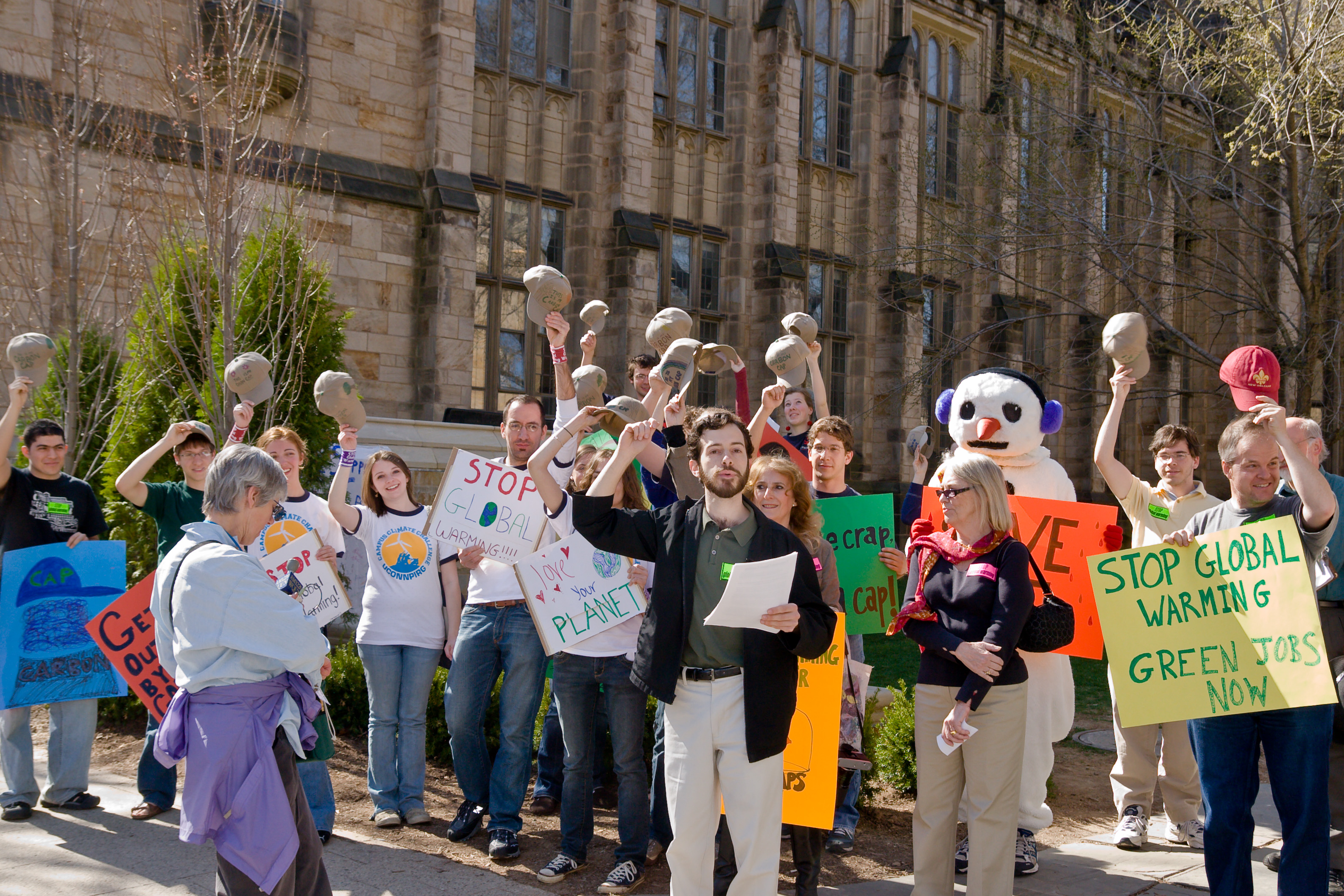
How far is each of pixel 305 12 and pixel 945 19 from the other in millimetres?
14059

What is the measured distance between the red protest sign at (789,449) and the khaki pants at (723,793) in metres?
2.05

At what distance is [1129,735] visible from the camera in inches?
219

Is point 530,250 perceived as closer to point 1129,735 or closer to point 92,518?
point 92,518

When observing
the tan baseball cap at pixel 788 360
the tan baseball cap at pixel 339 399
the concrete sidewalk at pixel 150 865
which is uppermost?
the tan baseball cap at pixel 788 360

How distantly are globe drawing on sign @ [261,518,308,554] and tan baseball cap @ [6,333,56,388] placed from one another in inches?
53.4

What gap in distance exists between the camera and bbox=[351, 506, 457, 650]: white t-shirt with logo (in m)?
5.41

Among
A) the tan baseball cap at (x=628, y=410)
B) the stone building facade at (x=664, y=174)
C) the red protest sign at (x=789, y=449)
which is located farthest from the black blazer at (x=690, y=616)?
the stone building facade at (x=664, y=174)

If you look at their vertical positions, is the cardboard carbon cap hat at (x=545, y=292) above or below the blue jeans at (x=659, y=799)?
above

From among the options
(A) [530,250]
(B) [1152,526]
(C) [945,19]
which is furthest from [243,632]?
(C) [945,19]

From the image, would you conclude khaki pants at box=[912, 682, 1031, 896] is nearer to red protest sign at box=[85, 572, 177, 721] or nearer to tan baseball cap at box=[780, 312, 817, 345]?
tan baseball cap at box=[780, 312, 817, 345]

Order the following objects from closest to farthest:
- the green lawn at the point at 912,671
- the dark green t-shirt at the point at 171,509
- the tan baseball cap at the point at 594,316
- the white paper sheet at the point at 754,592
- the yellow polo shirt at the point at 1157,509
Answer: the white paper sheet at the point at 754,592 < the yellow polo shirt at the point at 1157,509 < the dark green t-shirt at the point at 171,509 < the tan baseball cap at the point at 594,316 < the green lawn at the point at 912,671

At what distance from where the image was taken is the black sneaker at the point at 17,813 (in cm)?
533

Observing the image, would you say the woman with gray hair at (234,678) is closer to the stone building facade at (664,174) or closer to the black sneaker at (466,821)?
the black sneaker at (466,821)

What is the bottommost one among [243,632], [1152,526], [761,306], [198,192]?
[243,632]
